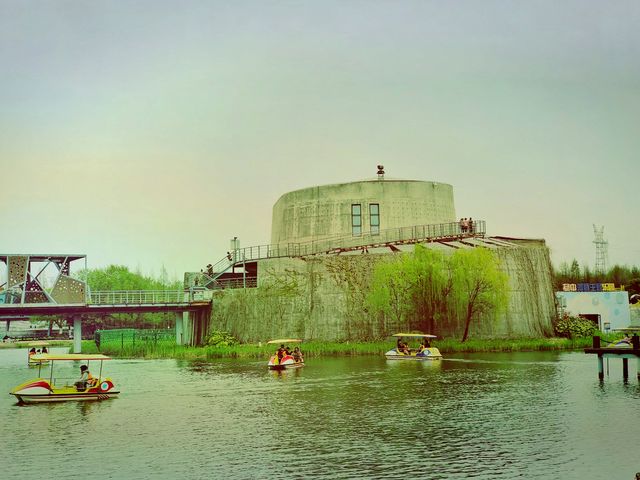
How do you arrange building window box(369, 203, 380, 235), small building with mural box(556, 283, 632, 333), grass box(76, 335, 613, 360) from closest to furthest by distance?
grass box(76, 335, 613, 360)
building window box(369, 203, 380, 235)
small building with mural box(556, 283, 632, 333)

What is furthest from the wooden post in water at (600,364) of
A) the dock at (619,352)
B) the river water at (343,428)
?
the river water at (343,428)

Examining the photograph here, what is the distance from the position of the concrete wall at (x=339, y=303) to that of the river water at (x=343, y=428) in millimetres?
21423

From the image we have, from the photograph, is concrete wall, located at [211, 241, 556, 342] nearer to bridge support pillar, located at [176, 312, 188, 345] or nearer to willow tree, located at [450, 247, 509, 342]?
willow tree, located at [450, 247, 509, 342]

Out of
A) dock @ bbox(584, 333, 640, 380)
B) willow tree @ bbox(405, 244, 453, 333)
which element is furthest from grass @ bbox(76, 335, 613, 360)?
dock @ bbox(584, 333, 640, 380)

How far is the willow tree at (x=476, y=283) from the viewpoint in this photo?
6906 cm

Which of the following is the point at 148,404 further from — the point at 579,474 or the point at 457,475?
the point at 579,474

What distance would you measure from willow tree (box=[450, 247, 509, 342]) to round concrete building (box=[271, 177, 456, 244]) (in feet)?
49.3

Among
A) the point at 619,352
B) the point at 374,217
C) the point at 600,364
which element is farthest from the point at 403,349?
the point at 374,217

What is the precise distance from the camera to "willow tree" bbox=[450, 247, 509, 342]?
6906 cm

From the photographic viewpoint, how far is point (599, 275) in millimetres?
139000

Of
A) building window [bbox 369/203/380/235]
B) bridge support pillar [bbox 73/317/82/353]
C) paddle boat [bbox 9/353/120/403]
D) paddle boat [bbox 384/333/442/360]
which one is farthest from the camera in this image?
building window [bbox 369/203/380/235]

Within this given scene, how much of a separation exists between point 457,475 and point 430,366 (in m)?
32.0

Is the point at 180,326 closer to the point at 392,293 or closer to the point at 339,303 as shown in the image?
the point at 339,303

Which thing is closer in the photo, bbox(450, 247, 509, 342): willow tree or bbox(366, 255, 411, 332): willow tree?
bbox(450, 247, 509, 342): willow tree
